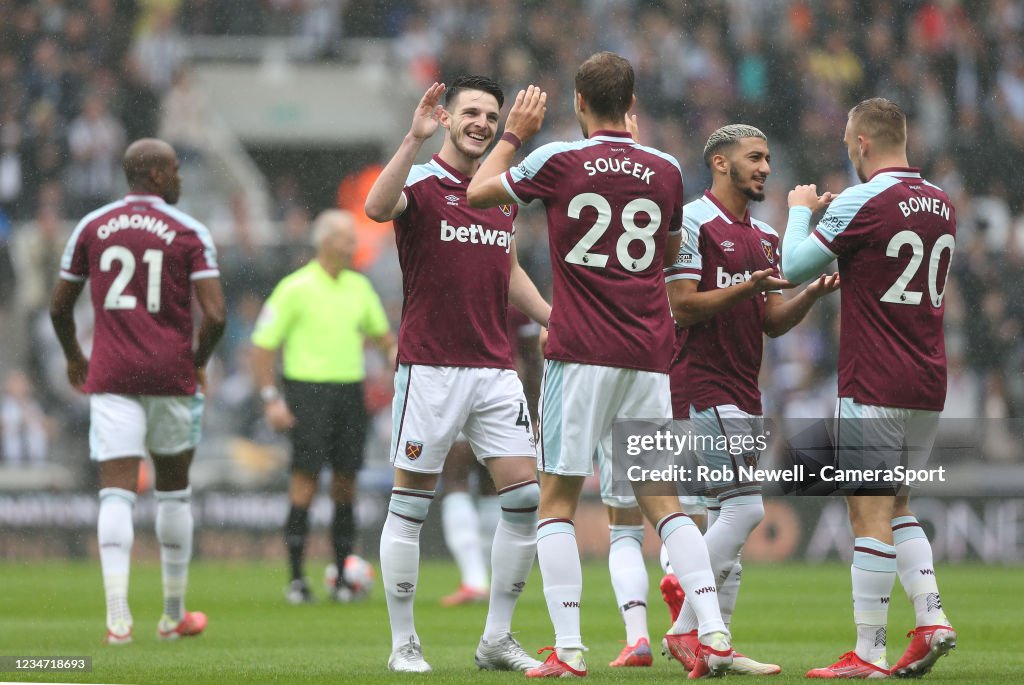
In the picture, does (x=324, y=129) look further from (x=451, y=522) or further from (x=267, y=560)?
(x=451, y=522)

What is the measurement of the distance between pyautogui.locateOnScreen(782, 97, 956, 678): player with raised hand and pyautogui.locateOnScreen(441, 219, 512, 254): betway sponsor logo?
112 cm

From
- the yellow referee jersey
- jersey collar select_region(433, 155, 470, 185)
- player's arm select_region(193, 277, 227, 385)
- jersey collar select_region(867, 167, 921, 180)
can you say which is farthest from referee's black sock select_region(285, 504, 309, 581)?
jersey collar select_region(867, 167, 921, 180)

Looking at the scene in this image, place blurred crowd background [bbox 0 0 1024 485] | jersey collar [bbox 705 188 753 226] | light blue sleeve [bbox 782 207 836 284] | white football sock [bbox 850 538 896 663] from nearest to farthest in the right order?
1. white football sock [bbox 850 538 896 663]
2. light blue sleeve [bbox 782 207 836 284]
3. jersey collar [bbox 705 188 753 226]
4. blurred crowd background [bbox 0 0 1024 485]

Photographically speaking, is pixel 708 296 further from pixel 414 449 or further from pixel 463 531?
pixel 463 531

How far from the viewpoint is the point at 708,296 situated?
6.04 metres

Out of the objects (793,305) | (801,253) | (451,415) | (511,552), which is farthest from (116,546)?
(801,253)

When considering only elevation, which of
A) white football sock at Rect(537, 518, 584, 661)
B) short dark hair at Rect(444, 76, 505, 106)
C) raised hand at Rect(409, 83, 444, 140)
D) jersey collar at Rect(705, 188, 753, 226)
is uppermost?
short dark hair at Rect(444, 76, 505, 106)

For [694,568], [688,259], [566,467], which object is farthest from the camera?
[688,259]

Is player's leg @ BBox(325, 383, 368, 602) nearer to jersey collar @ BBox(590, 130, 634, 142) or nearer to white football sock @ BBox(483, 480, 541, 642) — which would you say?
white football sock @ BBox(483, 480, 541, 642)

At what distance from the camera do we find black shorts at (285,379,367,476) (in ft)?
32.3

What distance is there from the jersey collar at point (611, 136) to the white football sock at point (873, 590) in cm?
175

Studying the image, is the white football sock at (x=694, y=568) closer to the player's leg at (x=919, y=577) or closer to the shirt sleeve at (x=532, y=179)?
the player's leg at (x=919, y=577)

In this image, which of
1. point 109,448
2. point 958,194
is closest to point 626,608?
point 109,448

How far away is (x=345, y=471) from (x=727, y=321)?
13.7 feet
